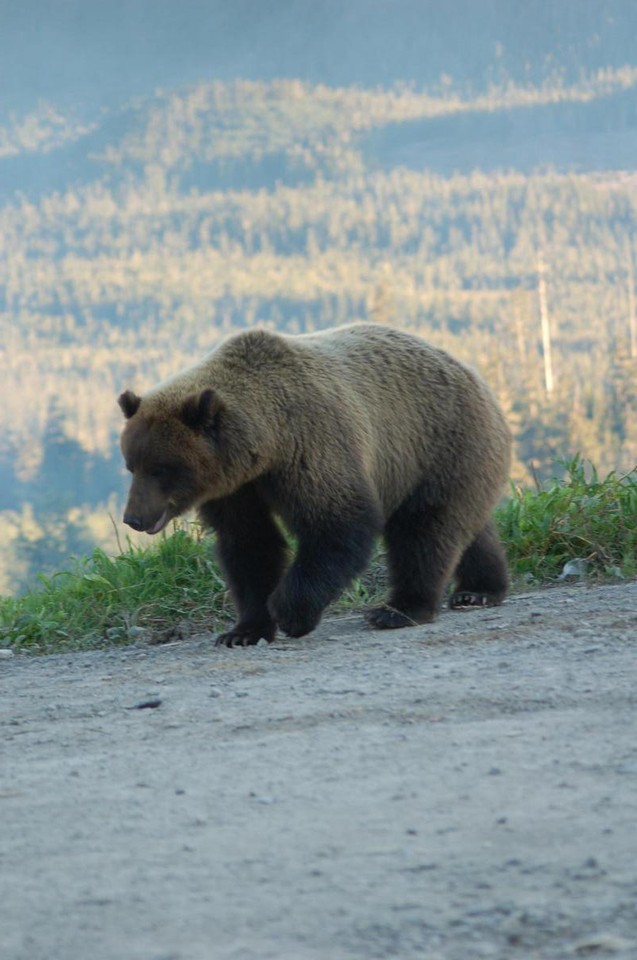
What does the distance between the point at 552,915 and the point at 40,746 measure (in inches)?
81.7

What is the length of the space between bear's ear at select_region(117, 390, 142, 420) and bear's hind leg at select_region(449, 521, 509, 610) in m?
1.81

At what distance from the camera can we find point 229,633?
19.7 ft

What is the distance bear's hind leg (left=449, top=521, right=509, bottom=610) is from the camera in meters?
6.59

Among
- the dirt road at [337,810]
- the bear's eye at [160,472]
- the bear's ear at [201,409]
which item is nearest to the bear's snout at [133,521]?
the bear's eye at [160,472]

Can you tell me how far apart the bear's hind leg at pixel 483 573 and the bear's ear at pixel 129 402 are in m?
1.81

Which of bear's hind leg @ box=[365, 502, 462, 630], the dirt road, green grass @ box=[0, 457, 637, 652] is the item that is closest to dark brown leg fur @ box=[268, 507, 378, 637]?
bear's hind leg @ box=[365, 502, 462, 630]

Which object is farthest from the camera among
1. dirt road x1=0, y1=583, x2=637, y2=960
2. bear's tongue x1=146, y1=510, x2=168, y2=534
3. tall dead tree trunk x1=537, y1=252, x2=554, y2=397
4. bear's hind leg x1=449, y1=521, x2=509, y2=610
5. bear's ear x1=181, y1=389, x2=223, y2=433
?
tall dead tree trunk x1=537, y1=252, x2=554, y2=397

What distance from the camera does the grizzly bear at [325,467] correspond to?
225 inches

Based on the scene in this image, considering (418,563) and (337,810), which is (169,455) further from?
(337,810)

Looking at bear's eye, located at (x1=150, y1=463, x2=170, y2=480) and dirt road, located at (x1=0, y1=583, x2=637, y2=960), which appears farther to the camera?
bear's eye, located at (x1=150, y1=463, x2=170, y2=480)

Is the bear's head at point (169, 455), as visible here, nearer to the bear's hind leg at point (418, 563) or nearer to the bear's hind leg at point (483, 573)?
the bear's hind leg at point (418, 563)

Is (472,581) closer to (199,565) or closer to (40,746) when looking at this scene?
(199,565)

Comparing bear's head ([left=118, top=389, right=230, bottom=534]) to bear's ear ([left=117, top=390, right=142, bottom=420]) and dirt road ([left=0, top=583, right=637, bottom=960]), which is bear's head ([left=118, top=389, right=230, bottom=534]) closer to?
bear's ear ([left=117, top=390, right=142, bottom=420])

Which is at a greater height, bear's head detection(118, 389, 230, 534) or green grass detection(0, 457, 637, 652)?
bear's head detection(118, 389, 230, 534)
